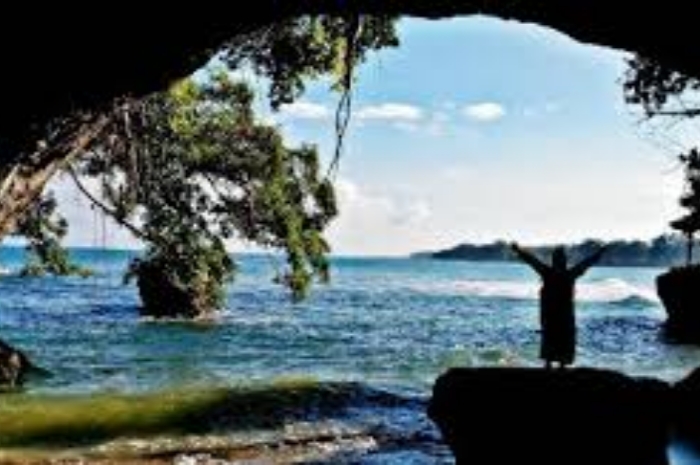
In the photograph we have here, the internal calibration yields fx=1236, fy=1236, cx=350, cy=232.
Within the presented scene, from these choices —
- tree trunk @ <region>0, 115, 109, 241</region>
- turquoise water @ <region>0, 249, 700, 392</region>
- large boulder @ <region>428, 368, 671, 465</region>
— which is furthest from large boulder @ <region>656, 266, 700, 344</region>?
tree trunk @ <region>0, 115, 109, 241</region>

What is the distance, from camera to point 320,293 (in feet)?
280

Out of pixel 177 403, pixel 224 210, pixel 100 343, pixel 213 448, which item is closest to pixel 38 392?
pixel 177 403

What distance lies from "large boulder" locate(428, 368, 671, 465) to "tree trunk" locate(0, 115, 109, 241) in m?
5.33

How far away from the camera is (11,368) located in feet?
84.3

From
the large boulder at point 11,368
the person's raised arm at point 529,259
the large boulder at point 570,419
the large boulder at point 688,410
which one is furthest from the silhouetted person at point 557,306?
the large boulder at point 11,368

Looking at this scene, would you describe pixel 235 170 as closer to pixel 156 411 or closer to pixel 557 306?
pixel 156 411

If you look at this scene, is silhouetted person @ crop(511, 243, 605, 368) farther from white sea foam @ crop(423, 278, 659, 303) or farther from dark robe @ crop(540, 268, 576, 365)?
white sea foam @ crop(423, 278, 659, 303)

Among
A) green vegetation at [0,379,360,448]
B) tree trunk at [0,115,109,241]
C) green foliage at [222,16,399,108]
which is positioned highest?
green foliage at [222,16,399,108]

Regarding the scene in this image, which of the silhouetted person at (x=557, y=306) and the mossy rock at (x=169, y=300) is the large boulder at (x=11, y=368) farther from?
the mossy rock at (x=169, y=300)

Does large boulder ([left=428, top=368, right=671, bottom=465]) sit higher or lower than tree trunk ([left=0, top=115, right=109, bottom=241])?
lower

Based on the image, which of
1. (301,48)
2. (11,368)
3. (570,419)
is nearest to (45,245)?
(11,368)

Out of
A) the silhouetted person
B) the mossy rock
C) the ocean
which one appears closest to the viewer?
the silhouetted person

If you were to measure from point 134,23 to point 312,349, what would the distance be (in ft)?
98.2

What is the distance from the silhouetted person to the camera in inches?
549
